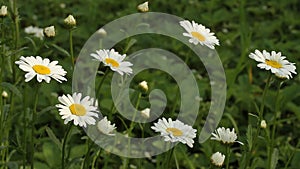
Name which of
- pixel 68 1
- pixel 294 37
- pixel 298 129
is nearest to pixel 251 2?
pixel 294 37

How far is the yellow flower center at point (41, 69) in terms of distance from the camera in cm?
120

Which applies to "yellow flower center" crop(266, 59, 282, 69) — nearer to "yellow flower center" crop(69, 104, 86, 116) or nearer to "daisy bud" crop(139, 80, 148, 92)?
"daisy bud" crop(139, 80, 148, 92)

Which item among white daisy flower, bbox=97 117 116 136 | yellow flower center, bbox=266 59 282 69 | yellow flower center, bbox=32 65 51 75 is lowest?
white daisy flower, bbox=97 117 116 136

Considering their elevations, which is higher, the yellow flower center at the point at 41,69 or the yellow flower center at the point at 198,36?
the yellow flower center at the point at 198,36

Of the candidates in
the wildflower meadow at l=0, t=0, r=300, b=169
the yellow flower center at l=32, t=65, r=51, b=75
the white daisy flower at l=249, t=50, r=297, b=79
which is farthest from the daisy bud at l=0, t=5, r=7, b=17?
the white daisy flower at l=249, t=50, r=297, b=79

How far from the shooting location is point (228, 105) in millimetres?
2348

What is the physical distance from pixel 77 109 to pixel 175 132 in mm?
220

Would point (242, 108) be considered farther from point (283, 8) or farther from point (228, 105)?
point (283, 8)

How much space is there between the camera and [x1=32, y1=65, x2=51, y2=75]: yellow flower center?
1.20 meters

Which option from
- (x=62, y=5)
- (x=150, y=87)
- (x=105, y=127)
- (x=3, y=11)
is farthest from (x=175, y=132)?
(x=62, y=5)

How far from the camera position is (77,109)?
1.20 metres

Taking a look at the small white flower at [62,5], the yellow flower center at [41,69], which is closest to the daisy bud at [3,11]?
the yellow flower center at [41,69]

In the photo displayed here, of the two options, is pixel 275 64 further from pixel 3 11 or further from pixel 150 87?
pixel 150 87

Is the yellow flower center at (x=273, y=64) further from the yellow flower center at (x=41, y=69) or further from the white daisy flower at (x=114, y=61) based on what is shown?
the yellow flower center at (x=41, y=69)
